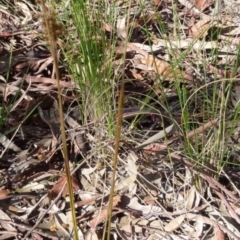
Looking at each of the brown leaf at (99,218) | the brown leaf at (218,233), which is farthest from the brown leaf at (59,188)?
the brown leaf at (218,233)

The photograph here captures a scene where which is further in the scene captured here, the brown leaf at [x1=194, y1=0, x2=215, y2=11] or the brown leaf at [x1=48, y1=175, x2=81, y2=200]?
the brown leaf at [x1=194, y1=0, x2=215, y2=11]

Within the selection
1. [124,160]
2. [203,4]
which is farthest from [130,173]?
[203,4]

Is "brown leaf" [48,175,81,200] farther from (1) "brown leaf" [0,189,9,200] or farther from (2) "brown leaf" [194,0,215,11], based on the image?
(2) "brown leaf" [194,0,215,11]

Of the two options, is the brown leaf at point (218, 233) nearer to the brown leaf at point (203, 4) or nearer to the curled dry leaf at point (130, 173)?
the curled dry leaf at point (130, 173)

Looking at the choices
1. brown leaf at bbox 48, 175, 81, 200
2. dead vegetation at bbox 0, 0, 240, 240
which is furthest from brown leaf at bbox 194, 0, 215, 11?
brown leaf at bbox 48, 175, 81, 200

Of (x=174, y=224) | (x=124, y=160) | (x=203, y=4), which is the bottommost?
(x=174, y=224)

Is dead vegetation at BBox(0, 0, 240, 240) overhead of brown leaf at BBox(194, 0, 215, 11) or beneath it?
beneath

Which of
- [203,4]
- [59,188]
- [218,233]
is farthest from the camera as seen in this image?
[203,4]

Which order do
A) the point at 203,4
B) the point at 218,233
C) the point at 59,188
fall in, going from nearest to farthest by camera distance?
1. the point at 218,233
2. the point at 59,188
3. the point at 203,4

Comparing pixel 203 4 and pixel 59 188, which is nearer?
pixel 59 188

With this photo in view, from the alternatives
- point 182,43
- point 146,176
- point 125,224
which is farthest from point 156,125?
point 182,43

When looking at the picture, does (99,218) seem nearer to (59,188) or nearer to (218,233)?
(59,188)

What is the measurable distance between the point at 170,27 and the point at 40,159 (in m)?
0.90

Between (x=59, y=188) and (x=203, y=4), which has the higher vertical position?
(x=203, y=4)
